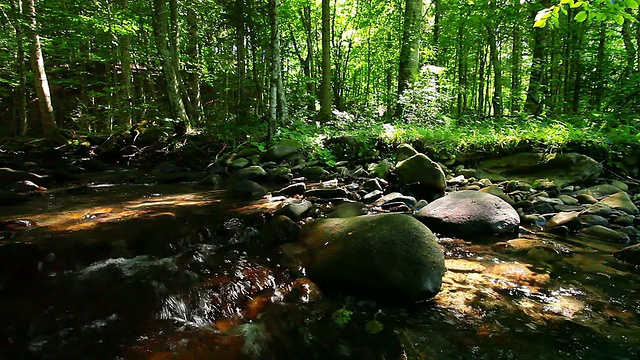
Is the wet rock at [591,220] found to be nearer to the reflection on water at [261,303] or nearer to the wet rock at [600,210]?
the wet rock at [600,210]

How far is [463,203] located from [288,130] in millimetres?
6936

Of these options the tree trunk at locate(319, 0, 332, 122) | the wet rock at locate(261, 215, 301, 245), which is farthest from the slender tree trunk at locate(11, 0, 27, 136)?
the wet rock at locate(261, 215, 301, 245)

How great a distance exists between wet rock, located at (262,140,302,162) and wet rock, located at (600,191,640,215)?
23.1 feet

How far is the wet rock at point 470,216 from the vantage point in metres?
4.83

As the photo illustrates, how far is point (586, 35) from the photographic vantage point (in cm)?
1177

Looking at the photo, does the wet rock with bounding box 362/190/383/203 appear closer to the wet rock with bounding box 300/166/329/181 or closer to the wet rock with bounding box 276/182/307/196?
the wet rock with bounding box 276/182/307/196

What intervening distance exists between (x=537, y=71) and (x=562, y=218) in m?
7.77

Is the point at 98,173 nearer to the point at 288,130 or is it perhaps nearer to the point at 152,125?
the point at 152,125

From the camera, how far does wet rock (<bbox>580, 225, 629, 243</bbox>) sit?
467cm

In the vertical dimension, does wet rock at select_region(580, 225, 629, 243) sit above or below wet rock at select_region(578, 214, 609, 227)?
below

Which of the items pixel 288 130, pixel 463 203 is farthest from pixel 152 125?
pixel 463 203

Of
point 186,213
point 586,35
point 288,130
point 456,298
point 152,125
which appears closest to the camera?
point 456,298

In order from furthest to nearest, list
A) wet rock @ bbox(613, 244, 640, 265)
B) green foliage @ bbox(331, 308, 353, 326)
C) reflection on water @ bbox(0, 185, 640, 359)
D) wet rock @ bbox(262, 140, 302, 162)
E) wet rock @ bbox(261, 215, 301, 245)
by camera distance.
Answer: wet rock @ bbox(262, 140, 302, 162) → wet rock @ bbox(261, 215, 301, 245) → wet rock @ bbox(613, 244, 640, 265) → green foliage @ bbox(331, 308, 353, 326) → reflection on water @ bbox(0, 185, 640, 359)

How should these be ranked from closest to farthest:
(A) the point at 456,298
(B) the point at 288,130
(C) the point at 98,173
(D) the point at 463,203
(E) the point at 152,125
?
(A) the point at 456,298 < (D) the point at 463,203 < (C) the point at 98,173 < (B) the point at 288,130 < (E) the point at 152,125
